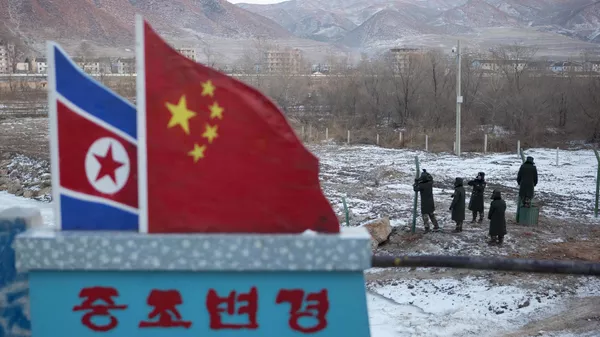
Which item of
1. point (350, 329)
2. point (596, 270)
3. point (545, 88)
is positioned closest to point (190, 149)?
point (350, 329)

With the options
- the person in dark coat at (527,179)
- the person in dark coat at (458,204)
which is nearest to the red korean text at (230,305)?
the person in dark coat at (458,204)

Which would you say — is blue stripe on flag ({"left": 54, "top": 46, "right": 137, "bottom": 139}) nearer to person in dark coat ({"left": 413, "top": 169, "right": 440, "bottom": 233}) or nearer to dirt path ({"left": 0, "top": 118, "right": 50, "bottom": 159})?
person in dark coat ({"left": 413, "top": 169, "right": 440, "bottom": 233})

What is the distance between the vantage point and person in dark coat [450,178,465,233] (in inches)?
459

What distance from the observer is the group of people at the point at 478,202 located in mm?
10883

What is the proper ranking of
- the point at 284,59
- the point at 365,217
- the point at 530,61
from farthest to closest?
the point at 284,59 < the point at 530,61 < the point at 365,217

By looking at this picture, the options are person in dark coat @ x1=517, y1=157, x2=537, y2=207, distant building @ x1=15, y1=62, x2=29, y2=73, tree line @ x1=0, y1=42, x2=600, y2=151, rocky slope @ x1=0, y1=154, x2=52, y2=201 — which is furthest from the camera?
distant building @ x1=15, y1=62, x2=29, y2=73

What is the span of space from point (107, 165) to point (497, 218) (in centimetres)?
935

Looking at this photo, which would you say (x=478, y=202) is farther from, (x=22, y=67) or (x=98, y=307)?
(x=22, y=67)

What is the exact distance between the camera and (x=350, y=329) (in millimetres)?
2594

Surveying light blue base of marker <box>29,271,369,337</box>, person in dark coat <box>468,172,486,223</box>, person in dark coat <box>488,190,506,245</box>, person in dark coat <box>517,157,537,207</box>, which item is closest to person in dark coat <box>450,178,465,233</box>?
person in dark coat <box>468,172,486,223</box>

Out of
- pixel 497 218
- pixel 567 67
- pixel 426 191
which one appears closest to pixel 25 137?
pixel 426 191

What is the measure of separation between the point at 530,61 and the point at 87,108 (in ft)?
143

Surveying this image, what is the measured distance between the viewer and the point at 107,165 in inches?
104

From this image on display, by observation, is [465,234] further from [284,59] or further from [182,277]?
[284,59]
